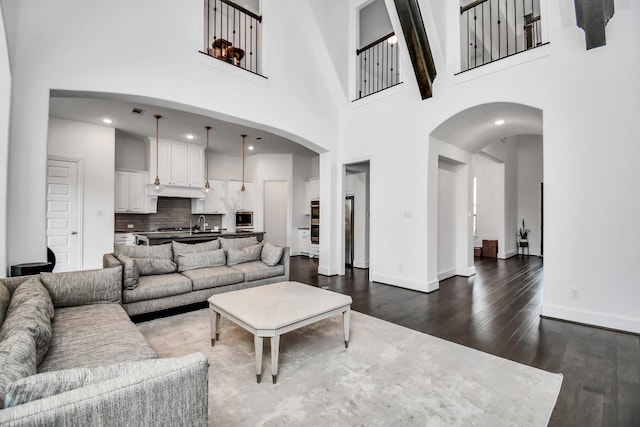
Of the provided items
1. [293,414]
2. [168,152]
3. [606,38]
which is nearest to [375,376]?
[293,414]

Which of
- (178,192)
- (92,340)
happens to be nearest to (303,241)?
(178,192)

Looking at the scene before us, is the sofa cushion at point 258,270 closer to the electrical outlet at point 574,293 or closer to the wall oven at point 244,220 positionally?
the electrical outlet at point 574,293

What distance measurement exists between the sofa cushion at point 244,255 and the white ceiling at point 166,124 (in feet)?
8.62

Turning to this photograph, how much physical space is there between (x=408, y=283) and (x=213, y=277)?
305 cm

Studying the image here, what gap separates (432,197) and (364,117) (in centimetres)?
203

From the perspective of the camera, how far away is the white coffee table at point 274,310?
2.14 meters

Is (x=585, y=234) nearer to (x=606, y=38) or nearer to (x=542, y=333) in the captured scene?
(x=542, y=333)

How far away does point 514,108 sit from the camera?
4.06m

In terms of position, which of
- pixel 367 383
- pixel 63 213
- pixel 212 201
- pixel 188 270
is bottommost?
pixel 367 383

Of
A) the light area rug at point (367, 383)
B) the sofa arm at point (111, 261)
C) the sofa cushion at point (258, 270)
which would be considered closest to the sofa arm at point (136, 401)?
the light area rug at point (367, 383)

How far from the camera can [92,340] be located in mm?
1889

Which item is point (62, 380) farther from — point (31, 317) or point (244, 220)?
point (244, 220)

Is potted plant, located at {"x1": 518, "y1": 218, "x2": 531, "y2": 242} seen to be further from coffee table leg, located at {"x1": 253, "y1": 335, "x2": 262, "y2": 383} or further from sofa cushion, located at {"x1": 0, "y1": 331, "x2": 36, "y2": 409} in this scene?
sofa cushion, located at {"x1": 0, "y1": 331, "x2": 36, "y2": 409}

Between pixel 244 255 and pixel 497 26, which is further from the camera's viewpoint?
pixel 497 26
